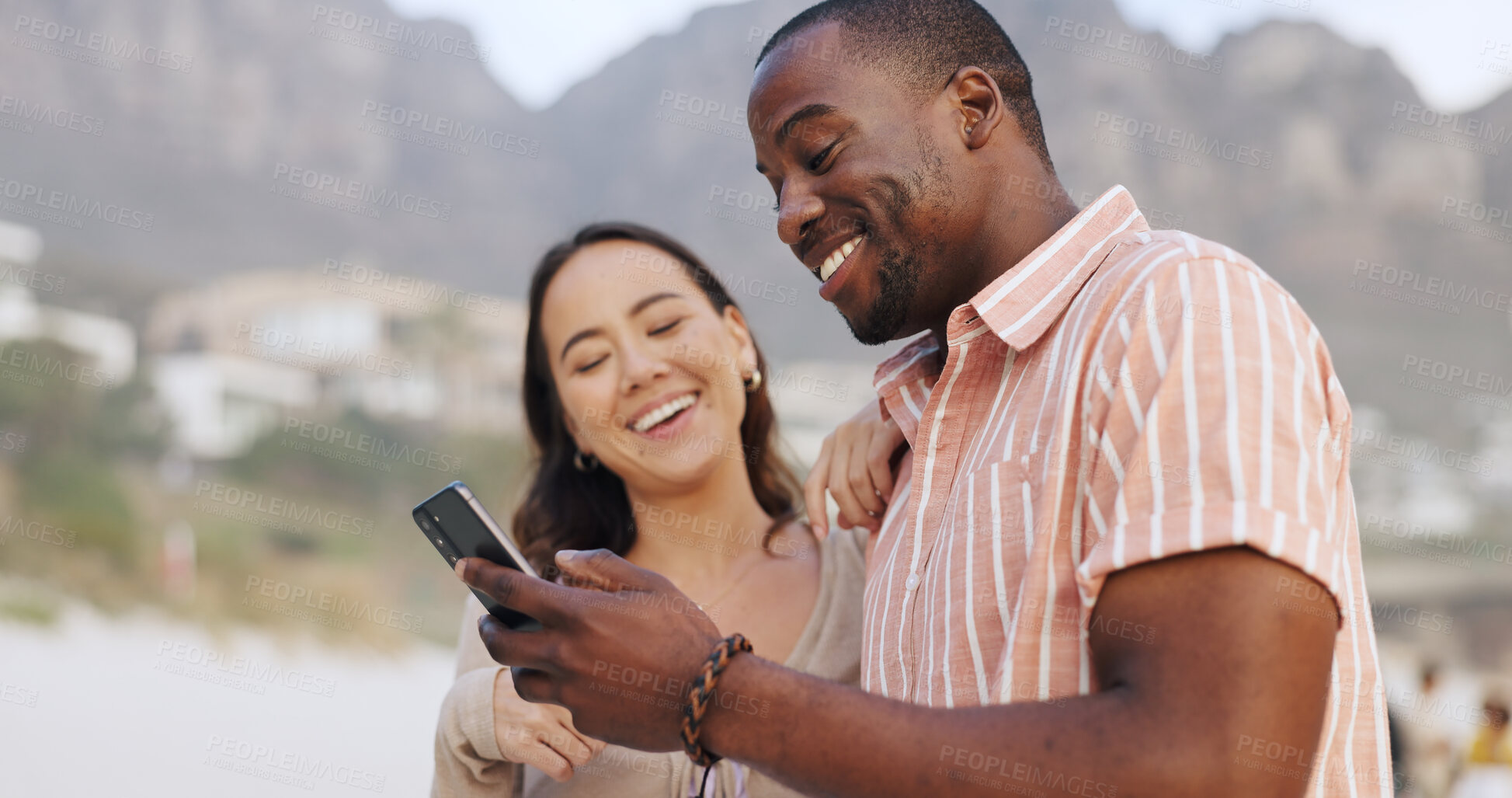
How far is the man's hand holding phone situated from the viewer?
48.7 inches

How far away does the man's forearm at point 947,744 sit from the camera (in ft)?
3.32

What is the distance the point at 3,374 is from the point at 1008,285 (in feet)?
73.9

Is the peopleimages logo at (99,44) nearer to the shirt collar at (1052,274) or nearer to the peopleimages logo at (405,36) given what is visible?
the peopleimages logo at (405,36)

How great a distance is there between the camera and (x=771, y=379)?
11.1ft

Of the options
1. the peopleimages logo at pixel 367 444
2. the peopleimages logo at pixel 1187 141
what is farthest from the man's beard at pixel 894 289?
the peopleimages logo at pixel 1187 141

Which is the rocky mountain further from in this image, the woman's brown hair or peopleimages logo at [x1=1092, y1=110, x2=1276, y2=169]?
the woman's brown hair

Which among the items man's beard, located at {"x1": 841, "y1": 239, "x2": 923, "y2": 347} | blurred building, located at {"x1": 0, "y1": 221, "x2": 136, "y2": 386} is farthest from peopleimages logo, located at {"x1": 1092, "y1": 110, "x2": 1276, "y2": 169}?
blurred building, located at {"x1": 0, "y1": 221, "x2": 136, "y2": 386}

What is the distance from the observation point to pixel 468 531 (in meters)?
1.72

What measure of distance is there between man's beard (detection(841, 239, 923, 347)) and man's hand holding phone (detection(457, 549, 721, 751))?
63 cm

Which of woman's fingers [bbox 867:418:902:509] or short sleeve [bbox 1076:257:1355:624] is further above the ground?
woman's fingers [bbox 867:418:902:509]

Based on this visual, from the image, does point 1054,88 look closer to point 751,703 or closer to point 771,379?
point 771,379

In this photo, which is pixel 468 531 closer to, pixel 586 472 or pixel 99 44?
pixel 586 472

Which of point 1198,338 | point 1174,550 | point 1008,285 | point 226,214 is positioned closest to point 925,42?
point 1008,285

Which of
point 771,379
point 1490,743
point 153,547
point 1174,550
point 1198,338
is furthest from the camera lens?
point 153,547
